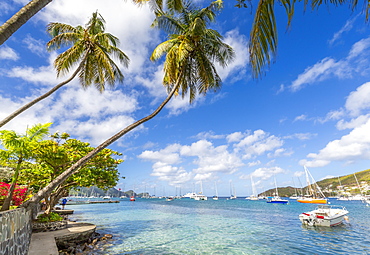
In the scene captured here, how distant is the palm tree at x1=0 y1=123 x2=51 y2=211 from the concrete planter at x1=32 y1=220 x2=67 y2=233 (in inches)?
135

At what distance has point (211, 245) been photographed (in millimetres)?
12500

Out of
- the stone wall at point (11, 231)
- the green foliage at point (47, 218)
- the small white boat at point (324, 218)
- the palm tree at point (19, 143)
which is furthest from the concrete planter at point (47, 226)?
the small white boat at point (324, 218)

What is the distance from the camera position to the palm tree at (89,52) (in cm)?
1129

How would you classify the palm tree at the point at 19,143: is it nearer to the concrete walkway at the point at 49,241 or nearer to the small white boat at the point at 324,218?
the concrete walkway at the point at 49,241

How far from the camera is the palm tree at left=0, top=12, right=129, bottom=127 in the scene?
37.0 feet

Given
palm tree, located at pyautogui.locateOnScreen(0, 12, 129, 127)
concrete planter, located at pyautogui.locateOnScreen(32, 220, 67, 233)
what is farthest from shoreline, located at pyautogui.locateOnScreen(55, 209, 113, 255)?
palm tree, located at pyautogui.locateOnScreen(0, 12, 129, 127)

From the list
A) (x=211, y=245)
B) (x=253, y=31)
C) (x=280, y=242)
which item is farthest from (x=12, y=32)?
(x=280, y=242)

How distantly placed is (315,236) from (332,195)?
13048 centimetres

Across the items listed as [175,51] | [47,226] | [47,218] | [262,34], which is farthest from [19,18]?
[47,218]

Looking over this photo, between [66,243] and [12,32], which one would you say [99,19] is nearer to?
[12,32]

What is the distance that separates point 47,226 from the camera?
1159 centimetres

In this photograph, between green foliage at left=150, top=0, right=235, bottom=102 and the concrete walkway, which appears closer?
the concrete walkway

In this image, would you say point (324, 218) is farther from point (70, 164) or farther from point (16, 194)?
point (16, 194)

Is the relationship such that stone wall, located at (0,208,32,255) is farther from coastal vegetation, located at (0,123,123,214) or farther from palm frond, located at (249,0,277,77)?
palm frond, located at (249,0,277,77)
